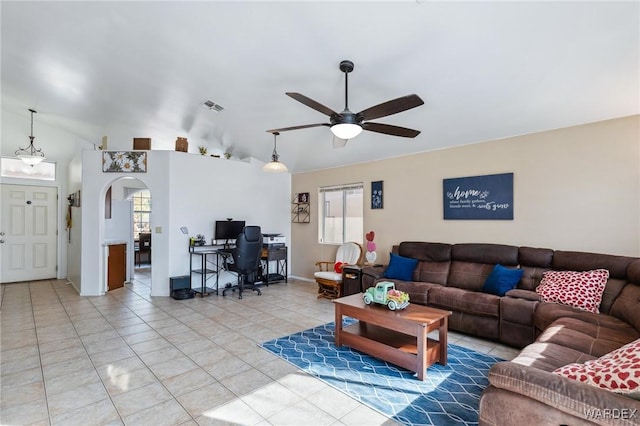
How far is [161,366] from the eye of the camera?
289 cm

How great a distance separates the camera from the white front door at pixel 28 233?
6418 millimetres

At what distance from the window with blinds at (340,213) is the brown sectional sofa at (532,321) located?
120cm

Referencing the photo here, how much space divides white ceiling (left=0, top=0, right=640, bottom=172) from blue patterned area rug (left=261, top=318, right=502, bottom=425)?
2.79 m

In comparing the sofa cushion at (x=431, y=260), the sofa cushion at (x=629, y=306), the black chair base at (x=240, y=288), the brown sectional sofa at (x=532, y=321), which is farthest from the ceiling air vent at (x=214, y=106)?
the sofa cushion at (x=629, y=306)

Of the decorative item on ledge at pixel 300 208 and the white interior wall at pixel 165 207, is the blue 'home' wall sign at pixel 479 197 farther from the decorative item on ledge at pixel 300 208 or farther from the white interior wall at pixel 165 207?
the white interior wall at pixel 165 207

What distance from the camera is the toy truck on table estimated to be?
301 cm

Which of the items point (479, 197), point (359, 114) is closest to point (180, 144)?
point (359, 114)

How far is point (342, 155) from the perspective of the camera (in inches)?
228

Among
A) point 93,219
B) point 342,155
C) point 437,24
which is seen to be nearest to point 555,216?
point 437,24

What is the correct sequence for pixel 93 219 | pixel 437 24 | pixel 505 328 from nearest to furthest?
1. pixel 437 24
2. pixel 505 328
3. pixel 93 219

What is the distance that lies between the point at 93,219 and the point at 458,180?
242 inches

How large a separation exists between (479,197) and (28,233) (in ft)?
28.9

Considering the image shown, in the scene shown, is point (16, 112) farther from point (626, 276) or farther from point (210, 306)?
point (626, 276)

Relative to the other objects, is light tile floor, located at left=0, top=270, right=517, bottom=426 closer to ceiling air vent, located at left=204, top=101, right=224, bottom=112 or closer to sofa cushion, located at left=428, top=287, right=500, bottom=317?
sofa cushion, located at left=428, top=287, right=500, bottom=317
